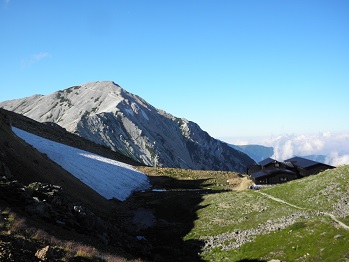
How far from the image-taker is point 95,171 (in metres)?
79.9

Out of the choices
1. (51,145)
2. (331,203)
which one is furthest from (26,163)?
(331,203)

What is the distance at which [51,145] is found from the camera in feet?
277

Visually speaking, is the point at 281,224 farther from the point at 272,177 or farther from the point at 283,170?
the point at 283,170

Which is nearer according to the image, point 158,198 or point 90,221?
point 90,221

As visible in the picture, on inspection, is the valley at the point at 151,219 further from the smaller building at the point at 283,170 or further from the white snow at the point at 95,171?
the smaller building at the point at 283,170

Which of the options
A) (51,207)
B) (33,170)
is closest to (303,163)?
(33,170)

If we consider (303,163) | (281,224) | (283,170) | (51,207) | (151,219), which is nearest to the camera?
(51,207)

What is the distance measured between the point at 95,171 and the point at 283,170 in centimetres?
5348

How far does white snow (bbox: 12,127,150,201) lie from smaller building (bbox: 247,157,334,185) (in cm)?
3386

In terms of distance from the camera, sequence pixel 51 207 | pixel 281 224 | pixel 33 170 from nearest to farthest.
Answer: pixel 51 207 < pixel 281 224 < pixel 33 170

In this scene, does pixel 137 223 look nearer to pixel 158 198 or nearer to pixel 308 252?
pixel 158 198

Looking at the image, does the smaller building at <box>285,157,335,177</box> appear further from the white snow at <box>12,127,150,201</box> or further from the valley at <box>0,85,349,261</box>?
the white snow at <box>12,127,150,201</box>

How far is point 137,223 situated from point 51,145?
41990 millimetres

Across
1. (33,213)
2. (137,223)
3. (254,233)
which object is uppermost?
(33,213)
